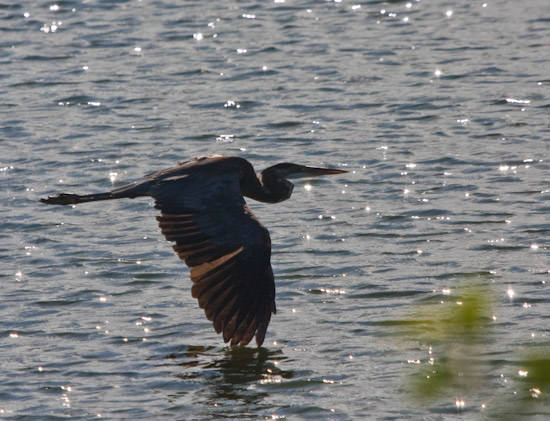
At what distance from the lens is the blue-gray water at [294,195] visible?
7.00 meters

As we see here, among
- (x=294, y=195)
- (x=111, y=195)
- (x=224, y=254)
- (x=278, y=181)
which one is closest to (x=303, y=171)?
(x=278, y=181)

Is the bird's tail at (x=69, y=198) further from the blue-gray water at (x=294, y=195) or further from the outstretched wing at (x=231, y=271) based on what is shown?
the outstretched wing at (x=231, y=271)

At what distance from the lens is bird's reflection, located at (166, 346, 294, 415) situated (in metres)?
6.72

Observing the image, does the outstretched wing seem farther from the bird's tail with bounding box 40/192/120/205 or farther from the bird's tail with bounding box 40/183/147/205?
the bird's tail with bounding box 40/192/120/205

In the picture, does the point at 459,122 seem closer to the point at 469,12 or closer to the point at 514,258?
the point at 514,258

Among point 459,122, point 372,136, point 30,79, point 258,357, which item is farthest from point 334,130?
point 258,357

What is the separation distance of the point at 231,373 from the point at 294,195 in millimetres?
4279

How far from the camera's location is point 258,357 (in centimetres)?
736

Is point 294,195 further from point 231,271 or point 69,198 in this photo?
point 231,271

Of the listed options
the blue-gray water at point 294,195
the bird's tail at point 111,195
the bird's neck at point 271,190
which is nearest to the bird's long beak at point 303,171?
the bird's neck at point 271,190

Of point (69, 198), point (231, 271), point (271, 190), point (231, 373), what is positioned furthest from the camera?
point (271, 190)

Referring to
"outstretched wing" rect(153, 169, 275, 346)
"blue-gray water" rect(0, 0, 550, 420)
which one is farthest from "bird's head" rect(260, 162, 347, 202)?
"outstretched wing" rect(153, 169, 275, 346)

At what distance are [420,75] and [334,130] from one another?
8.37ft

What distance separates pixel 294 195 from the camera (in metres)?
11.2
